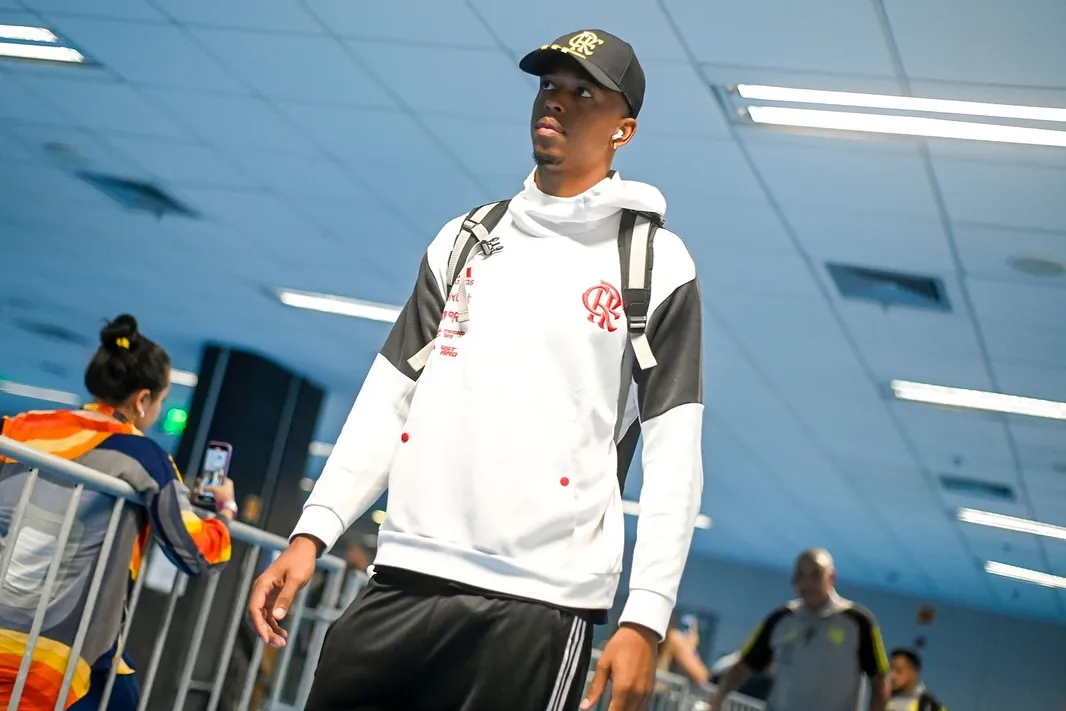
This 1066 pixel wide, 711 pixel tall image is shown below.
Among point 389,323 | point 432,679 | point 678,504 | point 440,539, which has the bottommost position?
point 432,679

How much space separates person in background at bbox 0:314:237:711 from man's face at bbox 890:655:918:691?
266 inches

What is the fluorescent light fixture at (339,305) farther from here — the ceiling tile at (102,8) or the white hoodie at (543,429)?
the white hoodie at (543,429)

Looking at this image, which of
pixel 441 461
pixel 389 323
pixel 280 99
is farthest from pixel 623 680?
pixel 389 323

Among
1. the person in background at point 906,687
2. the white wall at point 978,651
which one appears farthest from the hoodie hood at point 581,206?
the white wall at point 978,651

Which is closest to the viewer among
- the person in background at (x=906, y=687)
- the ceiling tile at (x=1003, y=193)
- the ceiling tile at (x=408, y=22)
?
the ceiling tile at (x=408, y=22)

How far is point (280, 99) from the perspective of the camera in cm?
600

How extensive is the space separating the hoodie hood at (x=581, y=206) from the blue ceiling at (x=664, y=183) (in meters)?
2.77

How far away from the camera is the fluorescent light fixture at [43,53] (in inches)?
240

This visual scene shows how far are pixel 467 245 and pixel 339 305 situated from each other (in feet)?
A: 25.7

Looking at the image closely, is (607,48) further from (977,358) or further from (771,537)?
(771,537)

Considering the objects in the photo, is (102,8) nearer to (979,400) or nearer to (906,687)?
(979,400)

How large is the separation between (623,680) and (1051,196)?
4.40 metres

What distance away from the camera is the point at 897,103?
468 cm

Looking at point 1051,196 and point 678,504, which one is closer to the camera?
point 678,504
